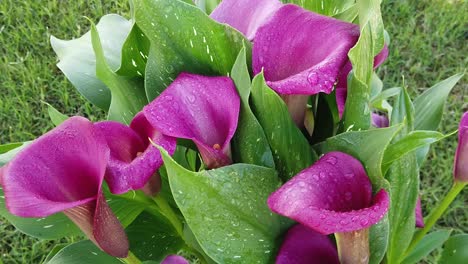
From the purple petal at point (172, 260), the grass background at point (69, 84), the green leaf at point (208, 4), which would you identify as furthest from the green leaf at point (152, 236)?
the grass background at point (69, 84)

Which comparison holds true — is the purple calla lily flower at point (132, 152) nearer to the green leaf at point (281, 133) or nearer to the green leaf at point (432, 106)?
the green leaf at point (281, 133)

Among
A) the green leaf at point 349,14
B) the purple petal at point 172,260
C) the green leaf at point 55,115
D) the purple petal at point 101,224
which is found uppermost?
the green leaf at point 349,14

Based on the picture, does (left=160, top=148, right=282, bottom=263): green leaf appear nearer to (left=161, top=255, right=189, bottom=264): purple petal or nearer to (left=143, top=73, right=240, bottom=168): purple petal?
(left=143, top=73, right=240, bottom=168): purple petal

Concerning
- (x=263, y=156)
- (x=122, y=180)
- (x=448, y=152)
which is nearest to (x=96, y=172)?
(x=122, y=180)

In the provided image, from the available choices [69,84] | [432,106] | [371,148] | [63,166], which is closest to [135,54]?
[63,166]

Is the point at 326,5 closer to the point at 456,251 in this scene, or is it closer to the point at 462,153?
the point at 462,153

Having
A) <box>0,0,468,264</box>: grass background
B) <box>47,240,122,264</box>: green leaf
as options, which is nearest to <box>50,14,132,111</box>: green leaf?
<box>47,240,122,264</box>: green leaf
